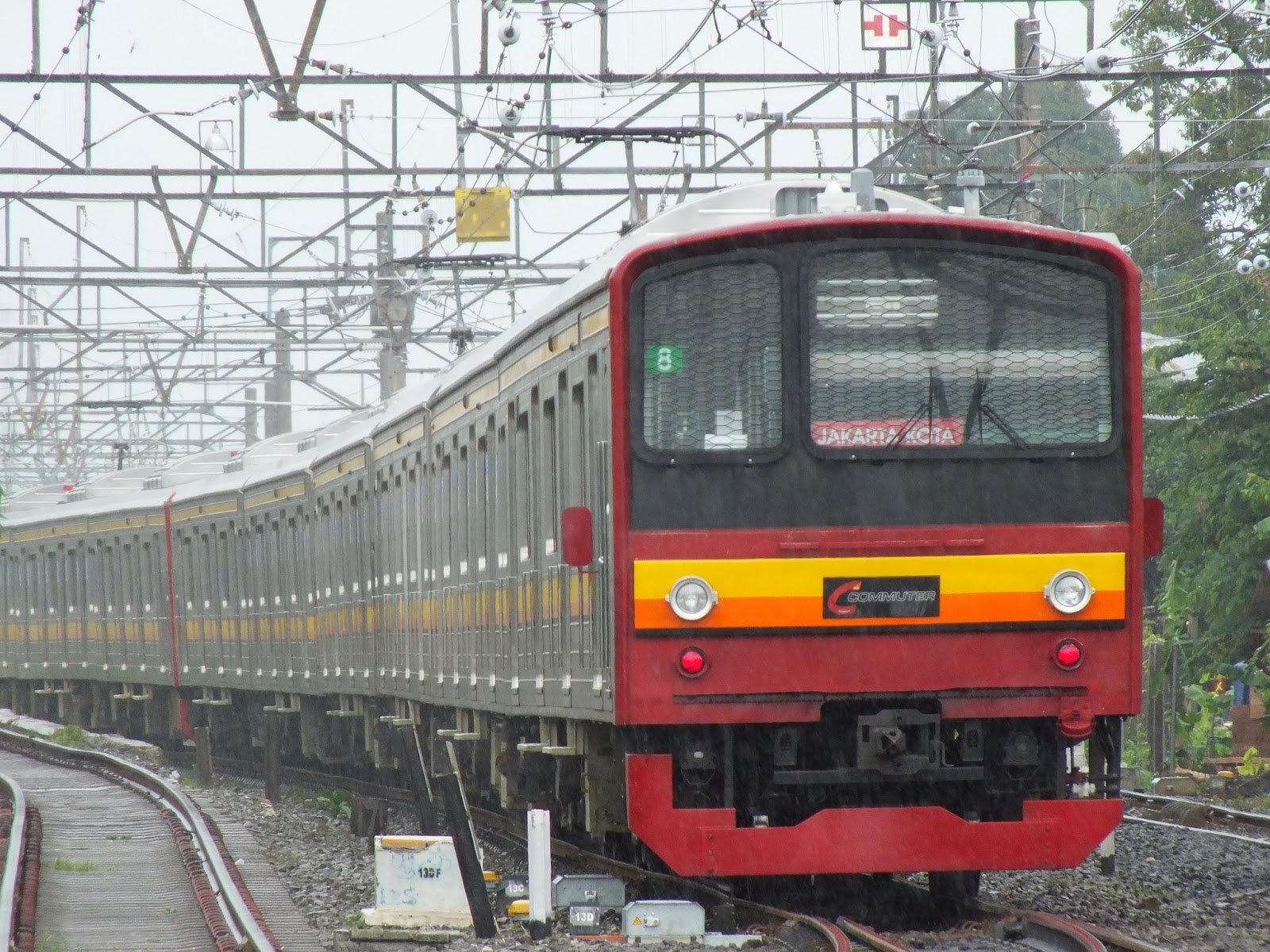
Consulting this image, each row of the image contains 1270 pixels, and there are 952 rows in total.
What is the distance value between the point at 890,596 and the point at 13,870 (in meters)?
6.40

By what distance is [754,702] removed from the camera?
8195 mm

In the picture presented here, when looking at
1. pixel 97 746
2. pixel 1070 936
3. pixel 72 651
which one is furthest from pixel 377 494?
pixel 72 651

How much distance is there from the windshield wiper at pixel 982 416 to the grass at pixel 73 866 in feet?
23.5

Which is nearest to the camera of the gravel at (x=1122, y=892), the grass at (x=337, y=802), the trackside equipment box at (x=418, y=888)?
the gravel at (x=1122, y=892)

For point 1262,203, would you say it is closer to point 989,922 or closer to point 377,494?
point 377,494

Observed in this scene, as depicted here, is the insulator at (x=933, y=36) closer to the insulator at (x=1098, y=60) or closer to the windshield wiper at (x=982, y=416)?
the insulator at (x=1098, y=60)

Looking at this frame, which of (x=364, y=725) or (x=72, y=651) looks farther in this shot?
(x=72, y=651)

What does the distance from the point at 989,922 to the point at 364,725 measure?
10865mm

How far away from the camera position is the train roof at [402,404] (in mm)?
8898

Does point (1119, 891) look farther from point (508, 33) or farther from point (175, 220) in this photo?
point (175, 220)

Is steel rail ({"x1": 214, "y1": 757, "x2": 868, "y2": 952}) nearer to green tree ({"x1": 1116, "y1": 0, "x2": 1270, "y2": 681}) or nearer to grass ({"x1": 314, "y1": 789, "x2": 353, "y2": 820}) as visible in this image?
grass ({"x1": 314, "y1": 789, "x2": 353, "y2": 820})

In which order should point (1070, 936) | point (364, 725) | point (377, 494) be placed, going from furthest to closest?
point (364, 725) → point (377, 494) → point (1070, 936)

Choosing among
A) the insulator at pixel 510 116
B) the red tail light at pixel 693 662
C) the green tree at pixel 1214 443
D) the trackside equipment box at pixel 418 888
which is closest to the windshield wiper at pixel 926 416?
the red tail light at pixel 693 662

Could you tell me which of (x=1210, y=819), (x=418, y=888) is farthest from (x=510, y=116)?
(x=418, y=888)
